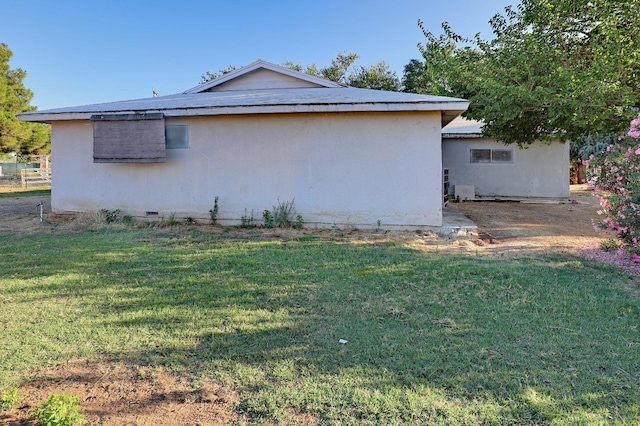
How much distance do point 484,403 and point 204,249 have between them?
16.4 feet

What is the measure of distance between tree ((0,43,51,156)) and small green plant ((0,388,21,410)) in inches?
1076

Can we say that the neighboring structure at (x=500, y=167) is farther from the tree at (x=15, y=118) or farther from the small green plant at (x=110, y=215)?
the tree at (x=15, y=118)

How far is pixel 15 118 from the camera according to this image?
24.7 meters

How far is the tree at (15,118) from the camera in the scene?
24.8 metres

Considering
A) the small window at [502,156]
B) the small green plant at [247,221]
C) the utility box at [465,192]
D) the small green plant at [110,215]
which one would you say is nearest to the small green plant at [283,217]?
the small green plant at [247,221]

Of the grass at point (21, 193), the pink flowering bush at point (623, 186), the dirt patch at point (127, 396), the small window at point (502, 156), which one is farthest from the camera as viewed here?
the grass at point (21, 193)

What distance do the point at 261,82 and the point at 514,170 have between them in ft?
32.2

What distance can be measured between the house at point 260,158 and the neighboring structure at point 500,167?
21.8 feet

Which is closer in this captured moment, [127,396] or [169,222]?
[127,396]

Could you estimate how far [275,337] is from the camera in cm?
321

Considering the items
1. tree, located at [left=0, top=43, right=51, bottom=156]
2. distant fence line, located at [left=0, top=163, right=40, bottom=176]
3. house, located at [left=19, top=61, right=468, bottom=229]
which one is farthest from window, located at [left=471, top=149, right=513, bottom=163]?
Result: distant fence line, located at [left=0, top=163, right=40, bottom=176]

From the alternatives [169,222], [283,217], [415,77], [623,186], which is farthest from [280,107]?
[415,77]

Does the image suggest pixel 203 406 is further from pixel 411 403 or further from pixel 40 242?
pixel 40 242

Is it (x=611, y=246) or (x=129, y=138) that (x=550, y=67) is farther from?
(x=129, y=138)
